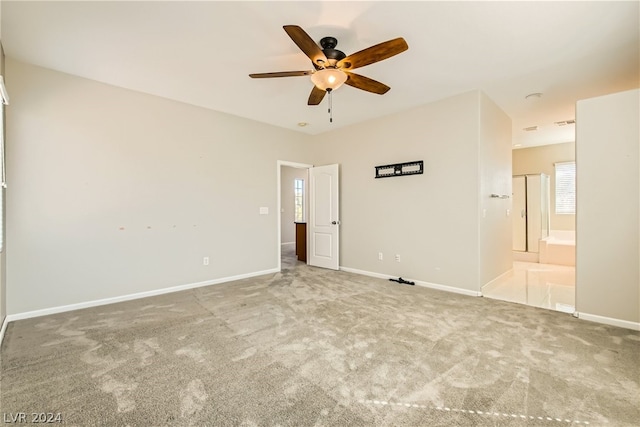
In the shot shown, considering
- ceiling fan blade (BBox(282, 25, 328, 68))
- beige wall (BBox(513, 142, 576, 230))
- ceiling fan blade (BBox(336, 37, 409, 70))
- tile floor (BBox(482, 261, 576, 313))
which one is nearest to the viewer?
ceiling fan blade (BBox(282, 25, 328, 68))

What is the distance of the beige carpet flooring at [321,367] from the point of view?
5.32 feet

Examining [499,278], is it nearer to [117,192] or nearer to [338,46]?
[338,46]

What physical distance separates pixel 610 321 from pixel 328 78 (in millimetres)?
3750

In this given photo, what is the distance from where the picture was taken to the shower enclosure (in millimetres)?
6355

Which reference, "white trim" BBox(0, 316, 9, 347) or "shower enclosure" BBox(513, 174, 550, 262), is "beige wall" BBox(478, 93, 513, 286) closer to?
"shower enclosure" BBox(513, 174, 550, 262)

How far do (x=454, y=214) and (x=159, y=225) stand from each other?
4.26 m

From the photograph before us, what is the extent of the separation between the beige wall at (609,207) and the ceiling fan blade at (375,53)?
7.63ft

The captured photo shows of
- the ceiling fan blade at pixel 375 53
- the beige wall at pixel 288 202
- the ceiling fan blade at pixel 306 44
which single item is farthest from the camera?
the beige wall at pixel 288 202

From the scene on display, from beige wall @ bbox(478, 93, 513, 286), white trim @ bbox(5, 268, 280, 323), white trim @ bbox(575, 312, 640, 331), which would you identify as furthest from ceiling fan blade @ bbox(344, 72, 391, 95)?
white trim @ bbox(5, 268, 280, 323)

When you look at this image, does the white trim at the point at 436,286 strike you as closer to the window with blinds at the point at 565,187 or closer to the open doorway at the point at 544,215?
the open doorway at the point at 544,215

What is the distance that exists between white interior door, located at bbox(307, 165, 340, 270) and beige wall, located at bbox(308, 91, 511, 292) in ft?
0.54

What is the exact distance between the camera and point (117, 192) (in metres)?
3.64

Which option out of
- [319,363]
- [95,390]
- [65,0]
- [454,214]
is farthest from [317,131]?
[95,390]

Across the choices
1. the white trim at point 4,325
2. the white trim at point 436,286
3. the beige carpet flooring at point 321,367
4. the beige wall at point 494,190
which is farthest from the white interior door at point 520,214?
the white trim at point 4,325
